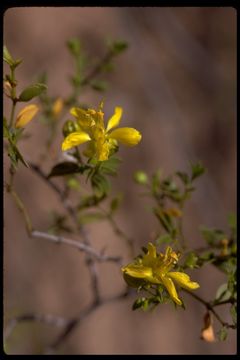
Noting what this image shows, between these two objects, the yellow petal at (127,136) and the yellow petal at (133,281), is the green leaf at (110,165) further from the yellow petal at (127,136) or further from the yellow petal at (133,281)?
the yellow petal at (133,281)

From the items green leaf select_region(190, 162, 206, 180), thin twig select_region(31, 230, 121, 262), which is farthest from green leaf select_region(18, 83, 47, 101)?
green leaf select_region(190, 162, 206, 180)

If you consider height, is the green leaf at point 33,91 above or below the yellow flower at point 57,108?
above

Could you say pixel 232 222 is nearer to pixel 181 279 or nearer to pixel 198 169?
pixel 198 169

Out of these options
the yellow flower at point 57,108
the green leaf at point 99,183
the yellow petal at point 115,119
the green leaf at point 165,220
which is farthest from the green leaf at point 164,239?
the yellow flower at point 57,108

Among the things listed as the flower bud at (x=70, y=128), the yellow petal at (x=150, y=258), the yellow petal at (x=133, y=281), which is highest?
the flower bud at (x=70, y=128)

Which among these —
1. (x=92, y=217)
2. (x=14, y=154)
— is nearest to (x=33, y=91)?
(x=14, y=154)

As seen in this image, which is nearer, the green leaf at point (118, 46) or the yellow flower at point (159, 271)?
the yellow flower at point (159, 271)

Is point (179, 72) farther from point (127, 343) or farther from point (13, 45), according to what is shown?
point (127, 343)
